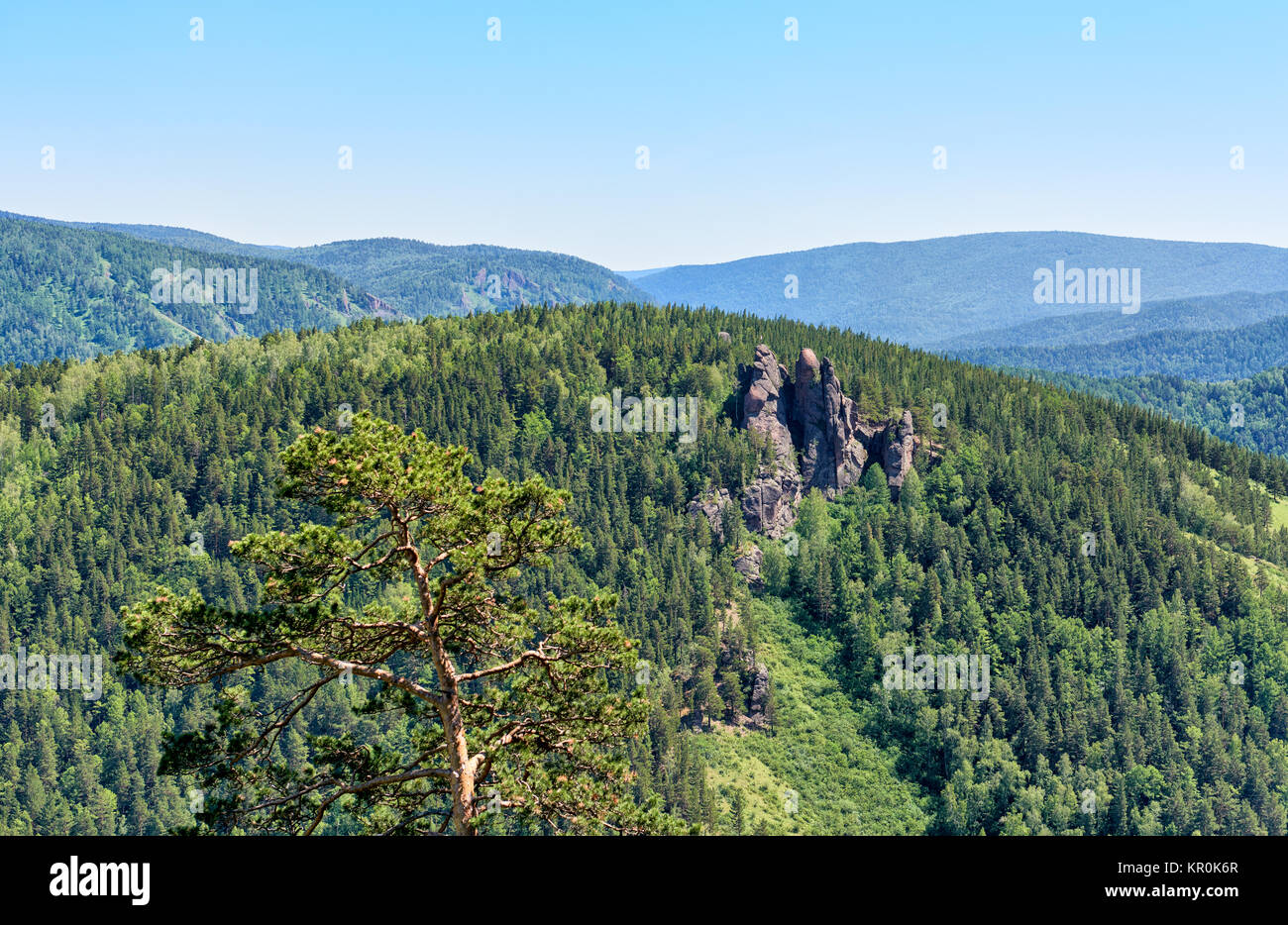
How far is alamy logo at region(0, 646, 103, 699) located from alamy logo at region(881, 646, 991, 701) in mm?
128429

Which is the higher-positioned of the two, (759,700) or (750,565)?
(750,565)

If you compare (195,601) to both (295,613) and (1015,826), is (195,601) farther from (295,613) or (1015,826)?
(1015,826)

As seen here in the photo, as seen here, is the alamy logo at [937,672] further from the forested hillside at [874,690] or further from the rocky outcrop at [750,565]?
the rocky outcrop at [750,565]

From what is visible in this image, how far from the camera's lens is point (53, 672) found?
604 ft

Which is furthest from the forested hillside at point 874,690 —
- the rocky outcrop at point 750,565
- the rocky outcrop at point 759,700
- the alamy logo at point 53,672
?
the alamy logo at point 53,672

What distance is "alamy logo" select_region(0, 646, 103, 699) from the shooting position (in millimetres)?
181000

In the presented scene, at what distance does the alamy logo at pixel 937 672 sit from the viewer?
577ft
